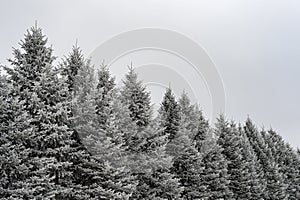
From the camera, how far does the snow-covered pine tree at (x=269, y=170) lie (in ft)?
108

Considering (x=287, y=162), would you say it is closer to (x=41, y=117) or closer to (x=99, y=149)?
(x=99, y=149)

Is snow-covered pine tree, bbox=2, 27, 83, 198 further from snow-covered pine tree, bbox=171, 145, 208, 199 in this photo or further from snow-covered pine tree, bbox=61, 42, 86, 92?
snow-covered pine tree, bbox=171, 145, 208, 199

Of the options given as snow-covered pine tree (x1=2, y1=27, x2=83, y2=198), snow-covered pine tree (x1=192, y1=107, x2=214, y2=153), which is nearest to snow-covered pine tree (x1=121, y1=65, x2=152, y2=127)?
snow-covered pine tree (x1=2, y1=27, x2=83, y2=198)

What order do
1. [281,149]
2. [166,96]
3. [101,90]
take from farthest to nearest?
[281,149]
[166,96]
[101,90]

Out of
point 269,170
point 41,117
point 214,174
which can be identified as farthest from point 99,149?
point 269,170

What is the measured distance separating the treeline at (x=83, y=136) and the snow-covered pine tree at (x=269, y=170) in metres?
14.1

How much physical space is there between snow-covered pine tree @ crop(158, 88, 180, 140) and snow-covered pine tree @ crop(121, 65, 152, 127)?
8.30 ft

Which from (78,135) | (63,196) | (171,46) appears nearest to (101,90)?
(78,135)

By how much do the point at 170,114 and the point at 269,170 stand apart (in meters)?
18.0

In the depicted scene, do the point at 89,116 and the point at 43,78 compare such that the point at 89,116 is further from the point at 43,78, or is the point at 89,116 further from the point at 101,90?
the point at 43,78

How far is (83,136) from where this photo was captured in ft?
47.2

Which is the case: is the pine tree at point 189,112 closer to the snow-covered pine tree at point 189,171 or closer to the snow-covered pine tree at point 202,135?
the snow-covered pine tree at point 202,135

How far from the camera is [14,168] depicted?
11.9 metres

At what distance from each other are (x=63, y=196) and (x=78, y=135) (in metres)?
2.60
